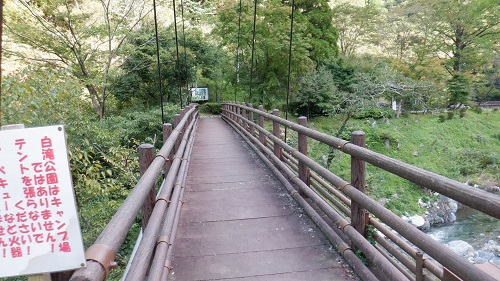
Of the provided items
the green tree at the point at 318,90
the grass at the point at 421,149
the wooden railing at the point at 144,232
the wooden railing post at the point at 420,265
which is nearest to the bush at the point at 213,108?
the green tree at the point at 318,90

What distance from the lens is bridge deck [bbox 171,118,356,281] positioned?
215 cm

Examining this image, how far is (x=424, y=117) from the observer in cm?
2158

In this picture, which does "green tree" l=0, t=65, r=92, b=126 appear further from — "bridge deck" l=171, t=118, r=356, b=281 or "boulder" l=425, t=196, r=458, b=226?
"boulder" l=425, t=196, r=458, b=226

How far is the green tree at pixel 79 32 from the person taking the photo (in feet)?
34.1

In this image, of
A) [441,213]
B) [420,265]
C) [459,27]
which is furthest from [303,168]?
[459,27]

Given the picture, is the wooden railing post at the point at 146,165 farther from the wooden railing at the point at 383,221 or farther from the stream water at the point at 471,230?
the stream water at the point at 471,230

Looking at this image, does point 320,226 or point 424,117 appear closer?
point 320,226

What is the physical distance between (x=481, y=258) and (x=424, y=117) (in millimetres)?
14306

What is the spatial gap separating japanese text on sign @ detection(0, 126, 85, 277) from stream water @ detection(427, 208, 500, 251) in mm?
11342

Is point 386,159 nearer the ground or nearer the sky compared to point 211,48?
nearer the ground

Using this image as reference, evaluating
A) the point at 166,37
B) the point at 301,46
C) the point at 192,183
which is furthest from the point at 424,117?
the point at 192,183

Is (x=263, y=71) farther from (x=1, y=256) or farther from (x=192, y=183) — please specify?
(x=1, y=256)

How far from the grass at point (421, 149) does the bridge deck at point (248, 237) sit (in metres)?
10.4

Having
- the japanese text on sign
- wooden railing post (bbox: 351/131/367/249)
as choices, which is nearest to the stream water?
wooden railing post (bbox: 351/131/367/249)
